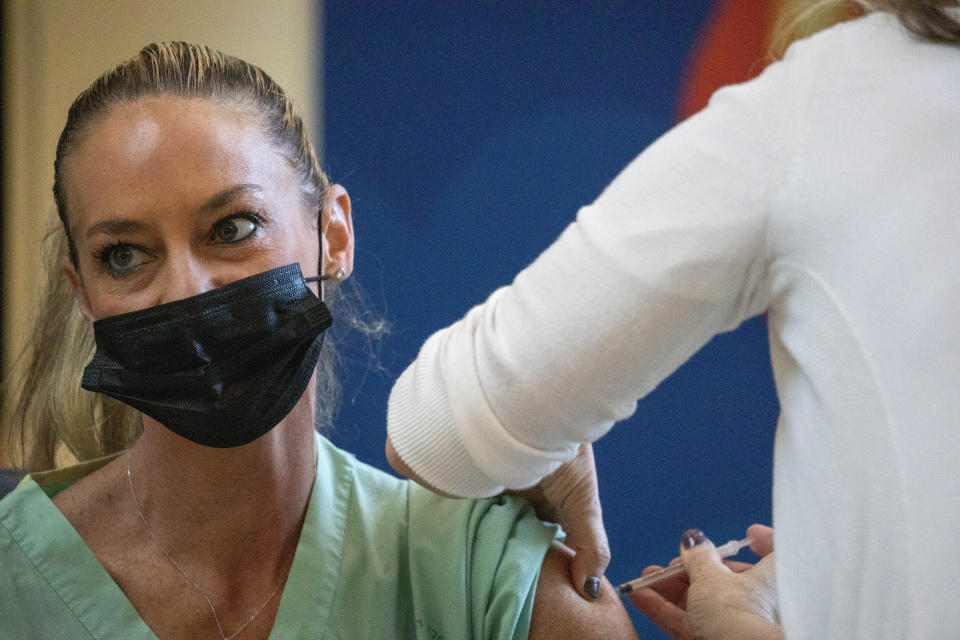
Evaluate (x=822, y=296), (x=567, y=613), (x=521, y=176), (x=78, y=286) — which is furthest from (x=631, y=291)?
(x=521, y=176)

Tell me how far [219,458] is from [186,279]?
0.26 meters

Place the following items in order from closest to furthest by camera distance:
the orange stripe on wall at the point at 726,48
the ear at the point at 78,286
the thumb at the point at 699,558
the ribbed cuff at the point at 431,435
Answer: the ribbed cuff at the point at 431,435
the thumb at the point at 699,558
the ear at the point at 78,286
the orange stripe on wall at the point at 726,48

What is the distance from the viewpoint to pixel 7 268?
2.91 m

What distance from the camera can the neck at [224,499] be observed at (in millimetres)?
1259

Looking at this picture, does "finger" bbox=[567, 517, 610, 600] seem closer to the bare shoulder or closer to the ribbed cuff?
the bare shoulder

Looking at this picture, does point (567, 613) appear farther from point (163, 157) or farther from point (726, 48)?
point (726, 48)

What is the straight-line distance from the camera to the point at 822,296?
0.62 meters

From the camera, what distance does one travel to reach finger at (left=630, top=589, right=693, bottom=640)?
1120 millimetres

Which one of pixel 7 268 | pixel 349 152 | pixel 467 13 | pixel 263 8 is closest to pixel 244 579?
pixel 349 152

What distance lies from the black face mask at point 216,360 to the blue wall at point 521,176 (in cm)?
125

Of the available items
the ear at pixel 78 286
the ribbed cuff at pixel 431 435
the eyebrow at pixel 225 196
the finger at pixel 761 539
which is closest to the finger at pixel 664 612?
the finger at pixel 761 539

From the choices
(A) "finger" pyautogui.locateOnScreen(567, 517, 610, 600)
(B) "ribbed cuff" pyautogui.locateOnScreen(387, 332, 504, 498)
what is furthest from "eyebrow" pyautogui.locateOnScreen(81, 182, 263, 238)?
(A) "finger" pyautogui.locateOnScreen(567, 517, 610, 600)

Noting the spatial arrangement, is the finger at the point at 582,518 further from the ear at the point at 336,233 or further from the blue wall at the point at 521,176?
the blue wall at the point at 521,176

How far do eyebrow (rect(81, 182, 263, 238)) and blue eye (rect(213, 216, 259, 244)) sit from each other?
28 mm
